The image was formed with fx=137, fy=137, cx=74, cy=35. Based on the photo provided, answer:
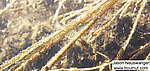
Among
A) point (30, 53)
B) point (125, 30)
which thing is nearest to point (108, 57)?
point (125, 30)

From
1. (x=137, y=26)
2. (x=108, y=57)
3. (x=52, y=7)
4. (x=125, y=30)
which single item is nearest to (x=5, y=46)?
(x=52, y=7)

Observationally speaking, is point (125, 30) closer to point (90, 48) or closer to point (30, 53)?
point (90, 48)

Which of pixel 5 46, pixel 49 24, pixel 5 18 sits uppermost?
pixel 5 18

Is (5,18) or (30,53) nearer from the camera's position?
(30,53)

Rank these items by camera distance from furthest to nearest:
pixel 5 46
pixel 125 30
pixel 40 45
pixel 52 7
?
pixel 52 7 < pixel 5 46 < pixel 125 30 < pixel 40 45

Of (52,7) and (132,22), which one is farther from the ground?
(52,7)

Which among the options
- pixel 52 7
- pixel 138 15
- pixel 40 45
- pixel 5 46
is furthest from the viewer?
pixel 52 7
